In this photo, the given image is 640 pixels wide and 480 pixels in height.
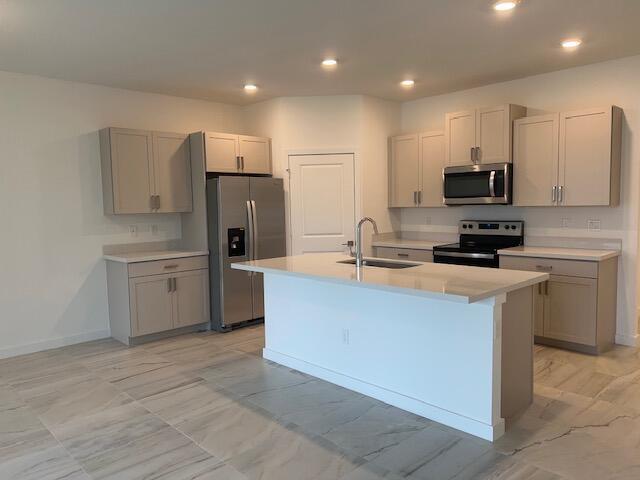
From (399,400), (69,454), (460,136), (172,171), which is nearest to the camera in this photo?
(69,454)

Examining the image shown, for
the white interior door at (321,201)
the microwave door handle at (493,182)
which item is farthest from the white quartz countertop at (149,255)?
the microwave door handle at (493,182)

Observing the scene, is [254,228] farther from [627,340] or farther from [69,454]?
[627,340]

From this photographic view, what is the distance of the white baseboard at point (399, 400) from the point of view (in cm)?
281

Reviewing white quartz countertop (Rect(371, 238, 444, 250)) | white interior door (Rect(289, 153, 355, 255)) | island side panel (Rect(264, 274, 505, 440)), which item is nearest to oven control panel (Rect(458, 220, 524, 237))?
white quartz countertop (Rect(371, 238, 444, 250))

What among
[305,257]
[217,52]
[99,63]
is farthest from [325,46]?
[99,63]

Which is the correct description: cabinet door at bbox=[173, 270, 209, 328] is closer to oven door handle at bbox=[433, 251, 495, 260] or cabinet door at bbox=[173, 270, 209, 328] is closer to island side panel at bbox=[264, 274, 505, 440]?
island side panel at bbox=[264, 274, 505, 440]

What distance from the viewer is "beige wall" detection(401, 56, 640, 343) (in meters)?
4.36

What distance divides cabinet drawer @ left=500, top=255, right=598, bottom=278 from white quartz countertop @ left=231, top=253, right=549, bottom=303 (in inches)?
52.1

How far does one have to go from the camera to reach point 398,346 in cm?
324

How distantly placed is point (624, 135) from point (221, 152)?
3.91m

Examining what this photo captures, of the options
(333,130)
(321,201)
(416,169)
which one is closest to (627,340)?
(416,169)

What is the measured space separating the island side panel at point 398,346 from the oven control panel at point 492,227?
2.41 meters

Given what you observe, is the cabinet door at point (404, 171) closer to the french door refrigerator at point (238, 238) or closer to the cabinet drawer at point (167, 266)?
the french door refrigerator at point (238, 238)

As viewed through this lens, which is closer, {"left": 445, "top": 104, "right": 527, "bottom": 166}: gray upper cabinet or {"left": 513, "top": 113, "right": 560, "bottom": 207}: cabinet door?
{"left": 513, "top": 113, "right": 560, "bottom": 207}: cabinet door
